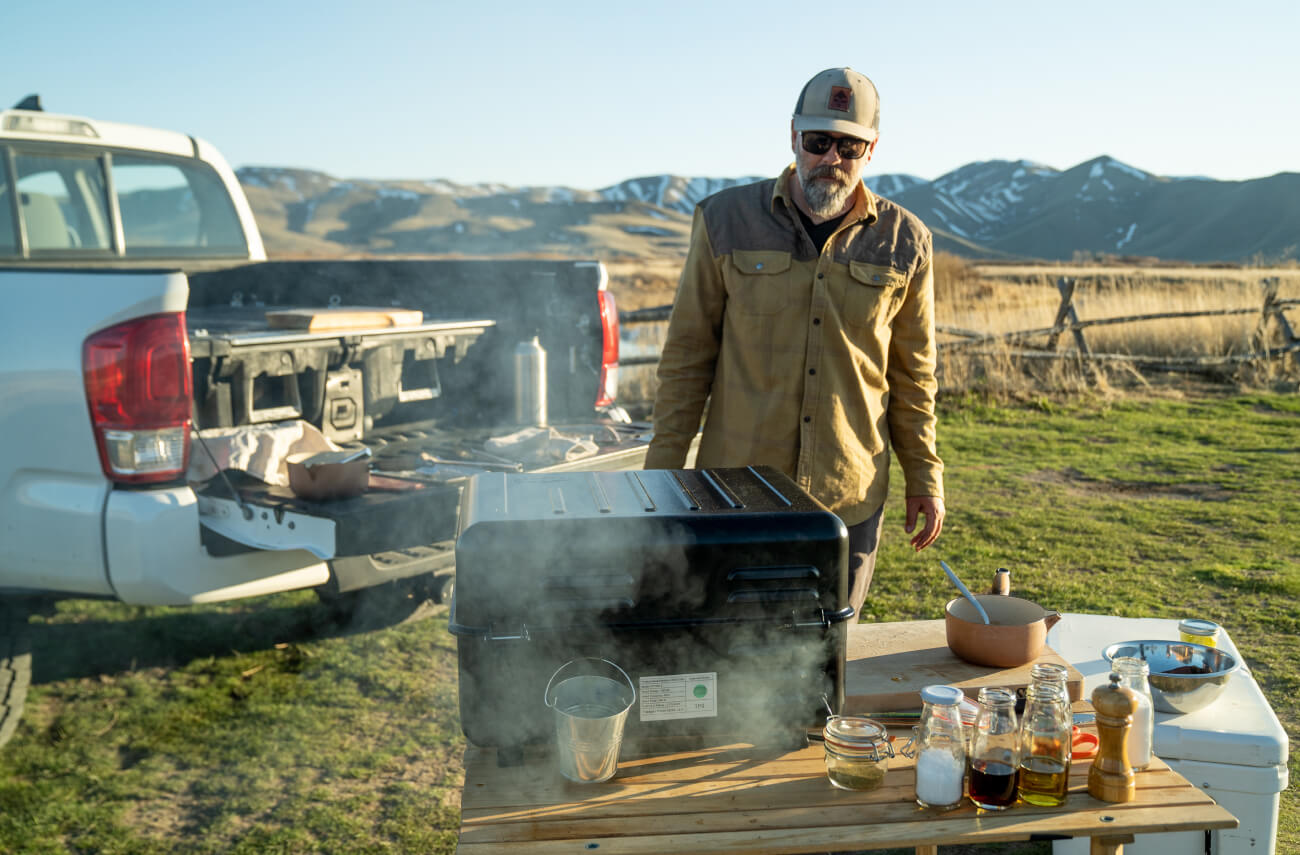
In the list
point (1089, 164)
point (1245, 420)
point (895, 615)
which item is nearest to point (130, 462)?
point (895, 615)

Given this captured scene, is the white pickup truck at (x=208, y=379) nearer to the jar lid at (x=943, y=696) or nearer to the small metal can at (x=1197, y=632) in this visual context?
the jar lid at (x=943, y=696)

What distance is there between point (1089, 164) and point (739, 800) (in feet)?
662

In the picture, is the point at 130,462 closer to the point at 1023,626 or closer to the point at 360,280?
the point at 360,280

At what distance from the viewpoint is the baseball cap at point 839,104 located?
7.88 feet

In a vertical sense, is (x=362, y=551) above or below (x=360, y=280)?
below

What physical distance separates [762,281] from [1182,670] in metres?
1.43

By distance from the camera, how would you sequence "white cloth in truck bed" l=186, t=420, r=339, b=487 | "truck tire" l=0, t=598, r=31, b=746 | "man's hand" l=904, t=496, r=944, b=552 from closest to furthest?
"man's hand" l=904, t=496, r=944, b=552, "white cloth in truck bed" l=186, t=420, r=339, b=487, "truck tire" l=0, t=598, r=31, b=746

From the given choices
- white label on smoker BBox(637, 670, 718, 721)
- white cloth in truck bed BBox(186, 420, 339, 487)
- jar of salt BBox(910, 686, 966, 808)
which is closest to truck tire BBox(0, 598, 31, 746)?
white cloth in truck bed BBox(186, 420, 339, 487)

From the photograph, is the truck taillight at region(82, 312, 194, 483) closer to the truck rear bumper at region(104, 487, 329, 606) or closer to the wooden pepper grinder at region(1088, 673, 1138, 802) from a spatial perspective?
the truck rear bumper at region(104, 487, 329, 606)

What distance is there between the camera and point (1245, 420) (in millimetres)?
9680

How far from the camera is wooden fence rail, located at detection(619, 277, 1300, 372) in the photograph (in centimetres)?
1151

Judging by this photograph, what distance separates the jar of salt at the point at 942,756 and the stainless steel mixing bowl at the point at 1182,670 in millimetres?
792

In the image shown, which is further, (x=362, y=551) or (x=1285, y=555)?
(x=1285, y=555)

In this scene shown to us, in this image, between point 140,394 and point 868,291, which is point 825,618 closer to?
point 868,291
